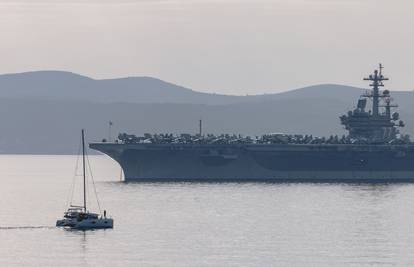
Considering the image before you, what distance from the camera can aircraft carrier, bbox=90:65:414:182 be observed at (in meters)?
120

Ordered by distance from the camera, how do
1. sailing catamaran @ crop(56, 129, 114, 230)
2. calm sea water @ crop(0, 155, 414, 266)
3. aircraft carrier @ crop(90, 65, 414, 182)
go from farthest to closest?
aircraft carrier @ crop(90, 65, 414, 182) < sailing catamaran @ crop(56, 129, 114, 230) < calm sea water @ crop(0, 155, 414, 266)

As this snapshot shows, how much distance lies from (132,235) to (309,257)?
11.9 m

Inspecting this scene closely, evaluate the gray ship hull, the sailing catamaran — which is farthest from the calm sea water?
the gray ship hull

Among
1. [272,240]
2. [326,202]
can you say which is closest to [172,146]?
[326,202]

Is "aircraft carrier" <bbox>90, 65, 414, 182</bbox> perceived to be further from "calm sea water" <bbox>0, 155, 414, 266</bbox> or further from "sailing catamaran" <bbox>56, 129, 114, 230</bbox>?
"sailing catamaran" <bbox>56, 129, 114, 230</bbox>

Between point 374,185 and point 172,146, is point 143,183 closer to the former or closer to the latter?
point 172,146

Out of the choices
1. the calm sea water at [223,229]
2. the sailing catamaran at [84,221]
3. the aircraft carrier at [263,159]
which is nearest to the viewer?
the calm sea water at [223,229]

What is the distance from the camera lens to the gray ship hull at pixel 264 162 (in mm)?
120312

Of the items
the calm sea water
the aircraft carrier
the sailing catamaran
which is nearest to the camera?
the calm sea water

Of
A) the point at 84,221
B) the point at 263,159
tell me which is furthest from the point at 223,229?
the point at 263,159

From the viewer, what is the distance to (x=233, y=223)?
83312 mm

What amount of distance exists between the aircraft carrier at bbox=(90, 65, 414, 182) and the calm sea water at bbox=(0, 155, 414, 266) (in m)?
5.77

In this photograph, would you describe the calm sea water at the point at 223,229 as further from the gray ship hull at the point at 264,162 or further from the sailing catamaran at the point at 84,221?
the gray ship hull at the point at 264,162

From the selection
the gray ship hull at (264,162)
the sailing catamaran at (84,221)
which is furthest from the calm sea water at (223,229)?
the gray ship hull at (264,162)
